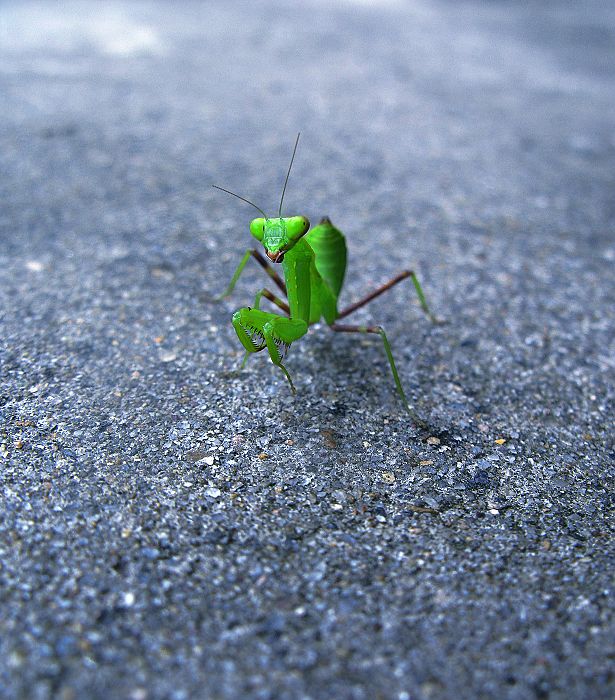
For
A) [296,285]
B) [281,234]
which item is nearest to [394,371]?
[296,285]

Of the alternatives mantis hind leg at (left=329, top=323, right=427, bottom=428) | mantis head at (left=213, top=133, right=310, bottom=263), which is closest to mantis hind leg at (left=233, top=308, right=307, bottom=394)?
mantis head at (left=213, top=133, right=310, bottom=263)

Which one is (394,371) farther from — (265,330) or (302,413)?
(265,330)

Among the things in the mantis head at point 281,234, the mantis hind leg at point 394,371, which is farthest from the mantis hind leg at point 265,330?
the mantis hind leg at point 394,371

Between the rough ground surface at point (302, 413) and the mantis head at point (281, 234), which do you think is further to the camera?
the mantis head at point (281, 234)

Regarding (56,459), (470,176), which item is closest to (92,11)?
A: (470,176)

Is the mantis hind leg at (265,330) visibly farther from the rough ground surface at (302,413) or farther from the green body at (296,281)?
the rough ground surface at (302,413)

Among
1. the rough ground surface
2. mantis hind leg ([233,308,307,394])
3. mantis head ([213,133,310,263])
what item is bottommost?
the rough ground surface

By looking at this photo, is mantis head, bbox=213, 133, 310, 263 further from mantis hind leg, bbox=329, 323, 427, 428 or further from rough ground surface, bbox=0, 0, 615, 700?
rough ground surface, bbox=0, 0, 615, 700
